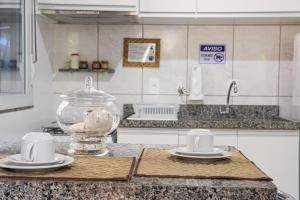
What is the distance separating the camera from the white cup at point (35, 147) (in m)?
0.89

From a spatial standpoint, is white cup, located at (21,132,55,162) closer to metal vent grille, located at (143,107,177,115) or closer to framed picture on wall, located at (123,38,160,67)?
metal vent grille, located at (143,107,177,115)

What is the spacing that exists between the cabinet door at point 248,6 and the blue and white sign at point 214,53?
440 mm

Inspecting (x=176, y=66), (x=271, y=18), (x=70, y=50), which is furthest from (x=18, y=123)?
(x=271, y=18)

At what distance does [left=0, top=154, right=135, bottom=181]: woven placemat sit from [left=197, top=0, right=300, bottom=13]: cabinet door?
2014mm

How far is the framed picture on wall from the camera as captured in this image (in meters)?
3.22

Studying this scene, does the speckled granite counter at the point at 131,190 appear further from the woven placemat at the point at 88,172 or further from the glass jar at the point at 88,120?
the glass jar at the point at 88,120

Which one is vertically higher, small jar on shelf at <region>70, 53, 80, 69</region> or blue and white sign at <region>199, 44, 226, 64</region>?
blue and white sign at <region>199, 44, 226, 64</region>

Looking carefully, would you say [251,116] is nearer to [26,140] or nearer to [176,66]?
[176,66]

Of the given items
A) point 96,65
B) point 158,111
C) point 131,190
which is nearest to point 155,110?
point 158,111

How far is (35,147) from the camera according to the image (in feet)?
2.95

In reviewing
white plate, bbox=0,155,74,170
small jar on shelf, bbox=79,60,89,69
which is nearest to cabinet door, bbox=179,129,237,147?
small jar on shelf, bbox=79,60,89,69

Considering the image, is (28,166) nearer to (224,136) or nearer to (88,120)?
(88,120)

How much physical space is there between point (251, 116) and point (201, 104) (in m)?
0.41

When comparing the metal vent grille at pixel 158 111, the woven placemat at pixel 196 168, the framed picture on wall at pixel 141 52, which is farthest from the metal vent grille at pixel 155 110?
the woven placemat at pixel 196 168
